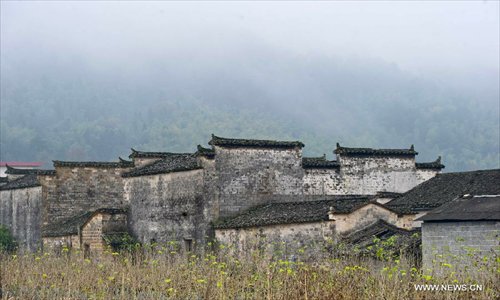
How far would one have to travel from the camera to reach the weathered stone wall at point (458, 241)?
22.0m

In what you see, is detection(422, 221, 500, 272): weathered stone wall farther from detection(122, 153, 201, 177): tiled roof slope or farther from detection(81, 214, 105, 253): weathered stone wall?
detection(81, 214, 105, 253): weathered stone wall

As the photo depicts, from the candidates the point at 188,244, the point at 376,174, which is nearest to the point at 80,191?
the point at 188,244

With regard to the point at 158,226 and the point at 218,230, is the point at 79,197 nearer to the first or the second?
the point at 158,226

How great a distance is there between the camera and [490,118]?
160 m

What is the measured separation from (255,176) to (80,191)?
9.38 m

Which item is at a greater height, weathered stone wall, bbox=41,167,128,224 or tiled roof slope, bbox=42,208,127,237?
A: weathered stone wall, bbox=41,167,128,224

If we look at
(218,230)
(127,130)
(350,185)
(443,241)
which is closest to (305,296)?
(443,241)

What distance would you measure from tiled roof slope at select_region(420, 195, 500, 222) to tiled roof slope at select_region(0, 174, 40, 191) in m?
21.2

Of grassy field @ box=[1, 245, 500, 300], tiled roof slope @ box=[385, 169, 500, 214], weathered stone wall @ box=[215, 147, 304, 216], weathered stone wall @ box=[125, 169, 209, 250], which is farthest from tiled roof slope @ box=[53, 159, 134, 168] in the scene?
grassy field @ box=[1, 245, 500, 300]

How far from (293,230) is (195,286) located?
34.9 feet

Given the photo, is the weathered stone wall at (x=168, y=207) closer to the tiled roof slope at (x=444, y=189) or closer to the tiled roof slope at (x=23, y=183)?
the tiled roof slope at (x=23, y=183)

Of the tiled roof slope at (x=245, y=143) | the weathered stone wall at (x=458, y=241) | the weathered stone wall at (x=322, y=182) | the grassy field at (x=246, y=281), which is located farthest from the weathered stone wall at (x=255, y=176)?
the weathered stone wall at (x=458, y=241)

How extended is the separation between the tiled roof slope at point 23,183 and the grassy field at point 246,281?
16018mm

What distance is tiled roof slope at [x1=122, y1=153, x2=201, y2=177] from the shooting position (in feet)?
113
